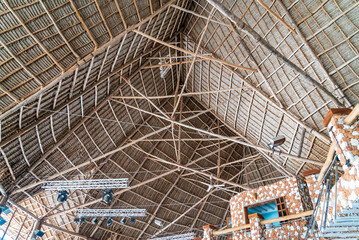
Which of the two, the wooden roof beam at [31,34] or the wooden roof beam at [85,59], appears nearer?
the wooden roof beam at [31,34]

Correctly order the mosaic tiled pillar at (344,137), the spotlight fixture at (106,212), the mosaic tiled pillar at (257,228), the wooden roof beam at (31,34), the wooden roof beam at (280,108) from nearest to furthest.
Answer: the mosaic tiled pillar at (344,137), the wooden roof beam at (31,34), the mosaic tiled pillar at (257,228), the wooden roof beam at (280,108), the spotlight fixture at (106,212)

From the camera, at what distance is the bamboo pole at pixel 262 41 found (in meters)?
8.33

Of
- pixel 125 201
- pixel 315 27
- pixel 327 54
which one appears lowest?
pixel 125 201

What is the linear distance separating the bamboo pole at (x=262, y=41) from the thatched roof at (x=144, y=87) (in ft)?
0.68

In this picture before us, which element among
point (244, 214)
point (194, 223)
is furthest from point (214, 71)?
point (194, 223)

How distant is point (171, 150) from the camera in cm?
2230

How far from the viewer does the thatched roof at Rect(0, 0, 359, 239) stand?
33.2ft

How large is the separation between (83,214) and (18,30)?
11500mm

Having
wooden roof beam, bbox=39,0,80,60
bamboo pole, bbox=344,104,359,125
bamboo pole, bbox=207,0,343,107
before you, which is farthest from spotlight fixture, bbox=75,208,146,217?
bamboo pole, bbox=344,104,359,125

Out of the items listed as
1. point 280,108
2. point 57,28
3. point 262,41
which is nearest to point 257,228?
point 280,108

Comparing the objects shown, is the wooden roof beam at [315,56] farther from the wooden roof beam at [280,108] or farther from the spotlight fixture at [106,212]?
the spotlight fixture at [106,212]

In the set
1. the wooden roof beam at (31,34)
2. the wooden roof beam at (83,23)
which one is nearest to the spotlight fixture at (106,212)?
the wooden roof beam at (31,34)

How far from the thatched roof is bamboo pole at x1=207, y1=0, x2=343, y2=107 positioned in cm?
21

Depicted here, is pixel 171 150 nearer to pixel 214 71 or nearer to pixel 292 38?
pixel 214 71
